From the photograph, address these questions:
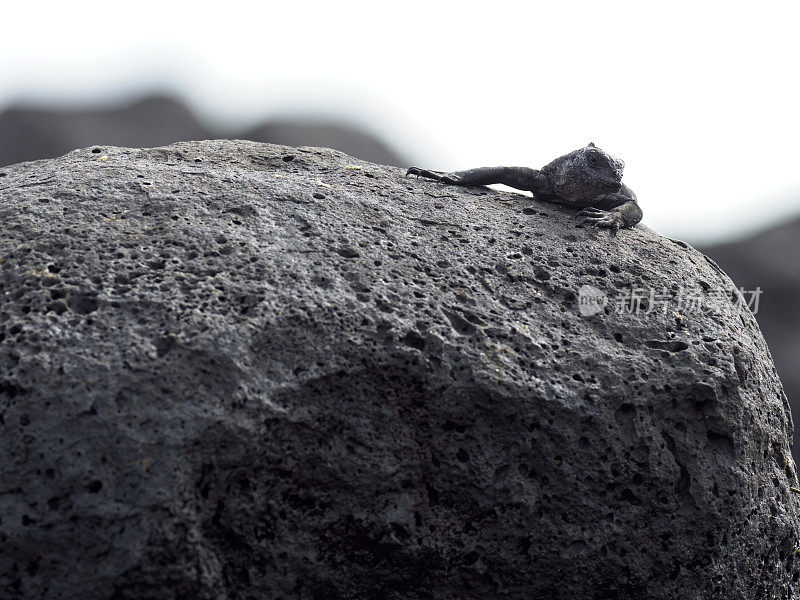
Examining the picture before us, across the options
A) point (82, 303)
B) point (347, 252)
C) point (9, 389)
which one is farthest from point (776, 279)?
point (9, 389)

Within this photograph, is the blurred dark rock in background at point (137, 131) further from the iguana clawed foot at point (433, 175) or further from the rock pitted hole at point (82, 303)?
the rock pitted hole at point (82, 303)

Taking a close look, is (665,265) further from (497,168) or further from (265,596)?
(265,596)

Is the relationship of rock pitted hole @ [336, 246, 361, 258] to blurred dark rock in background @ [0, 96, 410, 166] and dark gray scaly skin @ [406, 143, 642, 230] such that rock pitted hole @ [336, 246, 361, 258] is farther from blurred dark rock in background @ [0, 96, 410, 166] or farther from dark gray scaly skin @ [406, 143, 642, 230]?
blurred dark rock in background @ [0, 96, 410, 166]

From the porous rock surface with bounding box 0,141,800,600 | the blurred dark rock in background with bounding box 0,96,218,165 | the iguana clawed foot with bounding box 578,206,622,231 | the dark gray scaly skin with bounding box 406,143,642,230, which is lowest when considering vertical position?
the porous rock surface with bounding box 0,141,800,600

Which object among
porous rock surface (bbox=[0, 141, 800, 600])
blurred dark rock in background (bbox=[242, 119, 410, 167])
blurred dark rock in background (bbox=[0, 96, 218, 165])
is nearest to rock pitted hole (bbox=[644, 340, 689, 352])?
porous rock surface (bbox=[0, 141, 800, 600])

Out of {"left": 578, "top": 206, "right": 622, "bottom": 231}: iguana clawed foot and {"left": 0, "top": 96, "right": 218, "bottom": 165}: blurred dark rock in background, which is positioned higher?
{"left": 0, "top": 96, "right": 218, "bottom": 165}: blurred dark rock in background

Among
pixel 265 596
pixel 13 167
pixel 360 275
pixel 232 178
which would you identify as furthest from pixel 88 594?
pixel 13 167

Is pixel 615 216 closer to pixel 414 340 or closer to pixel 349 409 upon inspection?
pixel 414 340

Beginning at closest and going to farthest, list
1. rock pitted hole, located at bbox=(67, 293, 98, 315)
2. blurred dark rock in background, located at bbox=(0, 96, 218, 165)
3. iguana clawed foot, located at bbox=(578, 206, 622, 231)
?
rock pitted hole, located at bbox=(67, 293, 98, 315) < iguana clawed foot, located at bbox=(578, 206, 622, 231) < blurred dark rock in background, located at bbox=(0, 96, 218, 165)
